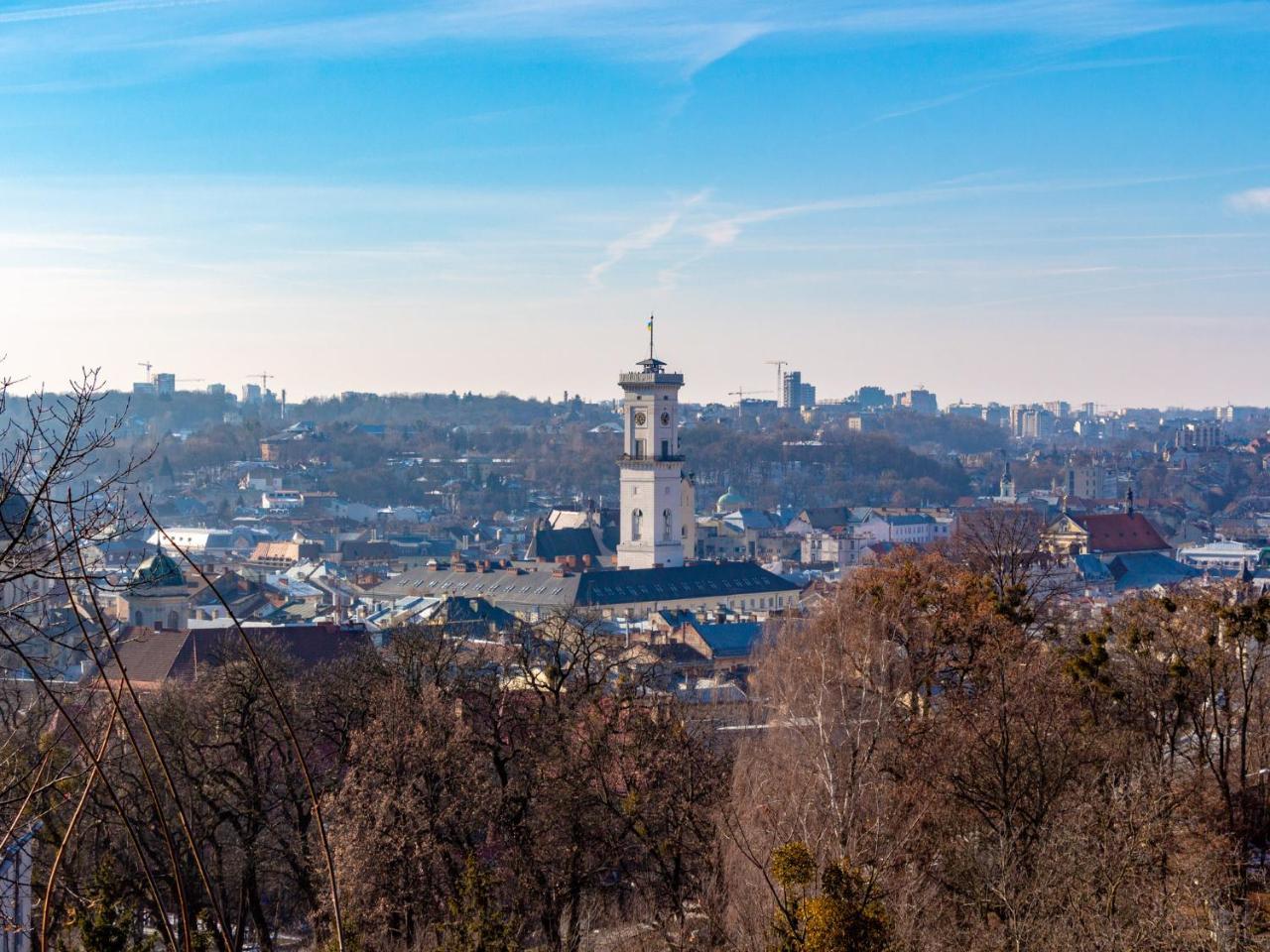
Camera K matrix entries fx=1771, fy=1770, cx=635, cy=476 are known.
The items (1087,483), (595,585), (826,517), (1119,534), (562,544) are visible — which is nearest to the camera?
(595,585)

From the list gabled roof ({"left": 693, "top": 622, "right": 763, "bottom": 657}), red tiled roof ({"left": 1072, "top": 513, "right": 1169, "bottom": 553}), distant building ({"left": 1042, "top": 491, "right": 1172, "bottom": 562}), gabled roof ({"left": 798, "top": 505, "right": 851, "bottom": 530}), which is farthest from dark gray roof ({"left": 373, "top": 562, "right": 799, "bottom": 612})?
gabled roof ({"left": 798, "top": 505, "right": 851, "bottom": 530})

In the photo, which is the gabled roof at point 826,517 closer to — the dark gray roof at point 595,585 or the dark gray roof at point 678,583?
the dark gray roof at point 595,585

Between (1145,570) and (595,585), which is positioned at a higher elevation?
(595,585)

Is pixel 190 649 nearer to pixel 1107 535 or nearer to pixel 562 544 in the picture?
pixel 562 544

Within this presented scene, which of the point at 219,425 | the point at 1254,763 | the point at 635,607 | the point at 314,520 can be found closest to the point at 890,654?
the point at 1254,763

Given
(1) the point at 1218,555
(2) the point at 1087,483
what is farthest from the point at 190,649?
(2) the point at 1087,483

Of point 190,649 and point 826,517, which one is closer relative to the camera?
point 190,649

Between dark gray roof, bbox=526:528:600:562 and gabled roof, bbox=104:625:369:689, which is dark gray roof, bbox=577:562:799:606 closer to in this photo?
dark gray roof, bbox=526:528:600:562

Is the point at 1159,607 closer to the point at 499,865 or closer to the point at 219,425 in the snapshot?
the point at 499,865
